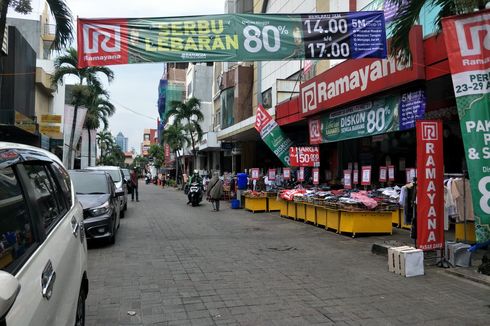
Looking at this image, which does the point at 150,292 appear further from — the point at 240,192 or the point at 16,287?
the point at 240,192

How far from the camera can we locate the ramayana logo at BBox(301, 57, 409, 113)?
1194 cm

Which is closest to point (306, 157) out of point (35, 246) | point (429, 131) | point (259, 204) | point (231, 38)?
point (259, 204)

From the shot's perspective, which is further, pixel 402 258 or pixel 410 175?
pixel 410 175

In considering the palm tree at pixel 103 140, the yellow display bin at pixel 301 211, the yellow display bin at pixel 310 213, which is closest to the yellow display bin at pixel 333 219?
the yellow display bin at pixel 310 213

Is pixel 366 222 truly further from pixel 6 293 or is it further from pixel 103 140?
pixel 103 140

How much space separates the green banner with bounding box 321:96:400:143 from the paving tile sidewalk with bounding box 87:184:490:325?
11.6 feet

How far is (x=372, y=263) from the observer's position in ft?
27.6

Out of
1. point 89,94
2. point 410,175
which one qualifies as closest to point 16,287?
point 410,175

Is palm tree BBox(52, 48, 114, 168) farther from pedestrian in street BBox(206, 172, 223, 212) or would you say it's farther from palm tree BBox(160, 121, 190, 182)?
palm tree BBox(160, 121, 190, 182)

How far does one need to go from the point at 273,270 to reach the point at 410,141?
10.1m

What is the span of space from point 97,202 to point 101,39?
343cm

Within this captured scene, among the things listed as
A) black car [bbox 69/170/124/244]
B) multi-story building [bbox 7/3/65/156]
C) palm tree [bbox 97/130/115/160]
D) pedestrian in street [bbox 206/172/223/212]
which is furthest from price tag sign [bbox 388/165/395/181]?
palm tree [bbox 97/130/115/160]

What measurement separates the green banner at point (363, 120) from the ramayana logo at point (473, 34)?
526 centimetres

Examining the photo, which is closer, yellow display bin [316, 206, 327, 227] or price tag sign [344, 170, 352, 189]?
yellow display bin [316, 206, 327, 227]
